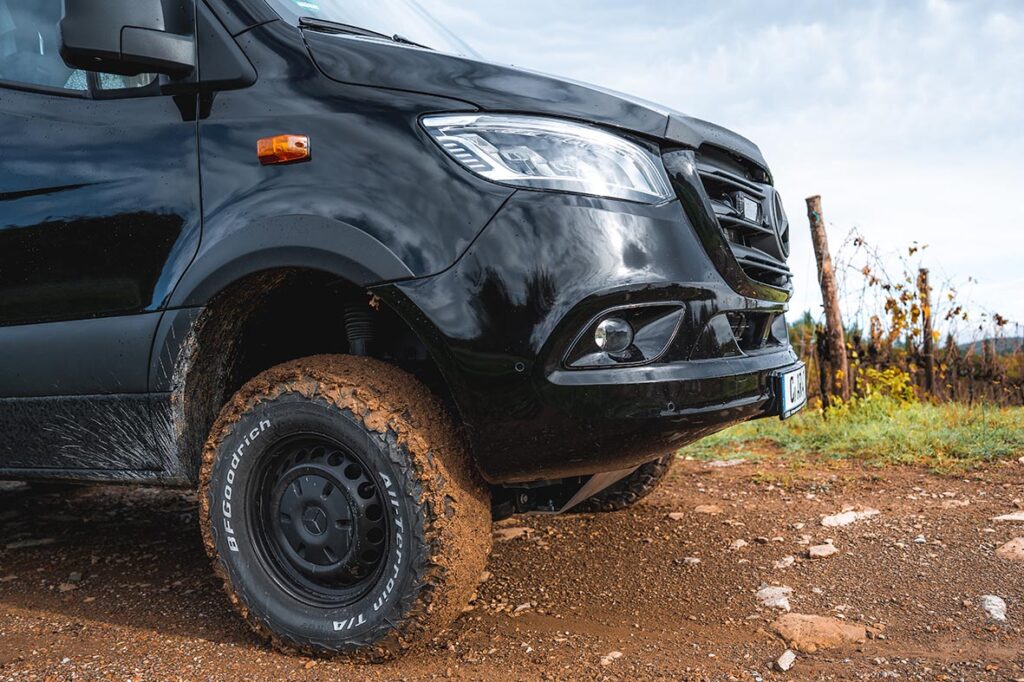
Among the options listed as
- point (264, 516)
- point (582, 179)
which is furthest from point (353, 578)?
point (582, 179)

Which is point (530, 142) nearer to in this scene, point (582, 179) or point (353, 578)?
point (582, 179)

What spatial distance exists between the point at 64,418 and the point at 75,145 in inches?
34.4

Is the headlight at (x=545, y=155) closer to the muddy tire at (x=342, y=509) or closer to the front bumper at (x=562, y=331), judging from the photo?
the front bumper at (x=562, y=331)

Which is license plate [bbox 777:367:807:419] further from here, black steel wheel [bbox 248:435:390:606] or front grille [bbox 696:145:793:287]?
black steel wheel [bbox 248:435:390:606]

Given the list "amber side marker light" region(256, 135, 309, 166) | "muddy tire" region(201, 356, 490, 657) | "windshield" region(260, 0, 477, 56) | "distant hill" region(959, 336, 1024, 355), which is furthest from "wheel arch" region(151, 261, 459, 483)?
"distant hill" region(959, 336, 1024, 355)

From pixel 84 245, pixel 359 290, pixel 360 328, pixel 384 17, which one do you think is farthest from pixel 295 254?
pixel 384 17

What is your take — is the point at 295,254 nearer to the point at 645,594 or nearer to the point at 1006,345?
the point at 645,594

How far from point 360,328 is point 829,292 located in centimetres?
505

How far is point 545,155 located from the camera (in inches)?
86.4

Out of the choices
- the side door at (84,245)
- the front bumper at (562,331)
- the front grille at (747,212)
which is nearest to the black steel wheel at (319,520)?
the front bumper at (562,331)

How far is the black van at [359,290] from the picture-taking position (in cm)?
214

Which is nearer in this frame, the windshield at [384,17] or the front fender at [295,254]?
the front fender at [295,254]

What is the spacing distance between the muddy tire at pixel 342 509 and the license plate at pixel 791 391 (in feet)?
3.07

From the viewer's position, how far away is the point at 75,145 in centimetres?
270
